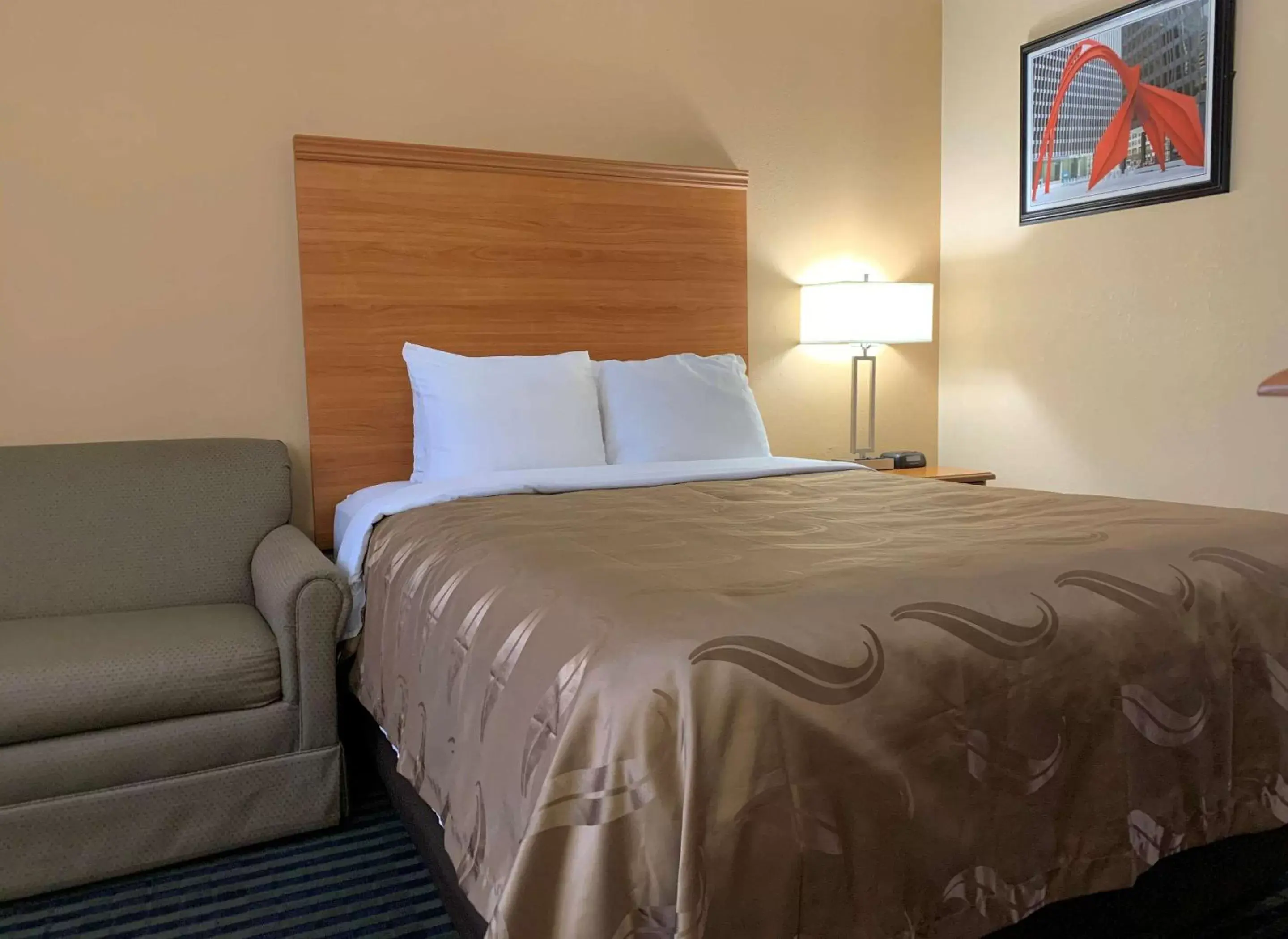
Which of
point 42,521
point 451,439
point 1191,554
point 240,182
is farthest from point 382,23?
point 1191,554

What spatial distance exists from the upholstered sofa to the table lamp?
2.07 meters

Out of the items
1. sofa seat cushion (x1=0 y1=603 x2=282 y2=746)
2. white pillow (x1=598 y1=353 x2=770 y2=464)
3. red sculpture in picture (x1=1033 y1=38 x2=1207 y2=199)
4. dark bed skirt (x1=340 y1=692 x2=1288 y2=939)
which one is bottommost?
dark bed skirt (x1=340 y1=692 x2=1288 y2=939)

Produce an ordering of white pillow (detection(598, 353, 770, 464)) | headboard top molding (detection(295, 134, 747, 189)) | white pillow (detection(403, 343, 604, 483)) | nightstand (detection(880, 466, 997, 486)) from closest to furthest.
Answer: white pillow (detection(403, 343, 604, 483)) < headboard top molding (detection(295, 134, 747, 189)) < white pillow (detection(598, 353, 770, 464)) < nightstand (detection(880, 466, 997, 486))

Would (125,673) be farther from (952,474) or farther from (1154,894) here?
(952,474)

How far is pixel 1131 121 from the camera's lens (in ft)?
10.4

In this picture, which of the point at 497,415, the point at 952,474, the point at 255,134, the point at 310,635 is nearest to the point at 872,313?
the point at 952,474

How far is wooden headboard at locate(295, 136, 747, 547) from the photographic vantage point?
9.36 ft

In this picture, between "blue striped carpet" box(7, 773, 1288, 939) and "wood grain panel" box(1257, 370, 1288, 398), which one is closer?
"wood grain panel" box(1257, 370, 1288, 398)

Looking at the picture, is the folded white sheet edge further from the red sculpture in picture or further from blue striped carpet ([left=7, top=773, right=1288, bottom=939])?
the red sculpture in picture

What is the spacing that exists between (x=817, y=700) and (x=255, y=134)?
2498 mm

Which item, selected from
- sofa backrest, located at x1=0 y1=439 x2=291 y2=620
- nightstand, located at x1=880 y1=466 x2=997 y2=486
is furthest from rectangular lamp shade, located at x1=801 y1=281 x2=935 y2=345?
sofa backrest, located at x1=0 y1=439 x2=291 y2=620

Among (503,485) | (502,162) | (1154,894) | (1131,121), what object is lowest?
(1154,894)

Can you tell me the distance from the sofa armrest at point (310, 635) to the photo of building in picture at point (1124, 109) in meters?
2.83

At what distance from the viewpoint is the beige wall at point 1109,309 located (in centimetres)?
283
